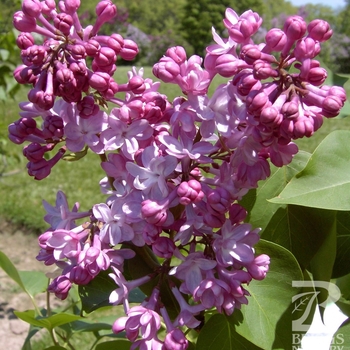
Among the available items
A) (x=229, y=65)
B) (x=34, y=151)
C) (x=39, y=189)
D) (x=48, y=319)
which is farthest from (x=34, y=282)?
(x=39, y=189)

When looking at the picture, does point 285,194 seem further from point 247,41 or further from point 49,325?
point 49,325

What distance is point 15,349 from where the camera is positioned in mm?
2305

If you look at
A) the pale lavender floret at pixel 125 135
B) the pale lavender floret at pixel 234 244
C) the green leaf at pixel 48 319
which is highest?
the pale lavender floret at pixel 125 135

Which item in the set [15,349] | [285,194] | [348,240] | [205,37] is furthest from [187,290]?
[205,37]

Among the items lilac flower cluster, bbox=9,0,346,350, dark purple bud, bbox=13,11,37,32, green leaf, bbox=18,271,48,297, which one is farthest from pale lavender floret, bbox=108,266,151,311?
green leaf, bbox=18,271,48,297

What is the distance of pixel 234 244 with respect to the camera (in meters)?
0.60

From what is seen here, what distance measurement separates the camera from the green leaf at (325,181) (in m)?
0.58

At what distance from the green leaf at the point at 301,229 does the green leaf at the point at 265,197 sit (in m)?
0.01

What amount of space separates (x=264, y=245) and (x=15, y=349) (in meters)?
1.95

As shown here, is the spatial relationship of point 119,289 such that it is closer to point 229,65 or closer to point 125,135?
point 125,135

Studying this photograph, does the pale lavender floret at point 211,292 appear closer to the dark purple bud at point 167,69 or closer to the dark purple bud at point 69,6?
the dark purple bud at point 167,69

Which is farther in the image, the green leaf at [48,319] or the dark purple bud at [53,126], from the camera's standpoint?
the green leaf at [48,319]

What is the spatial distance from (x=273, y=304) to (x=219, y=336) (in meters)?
0.09
